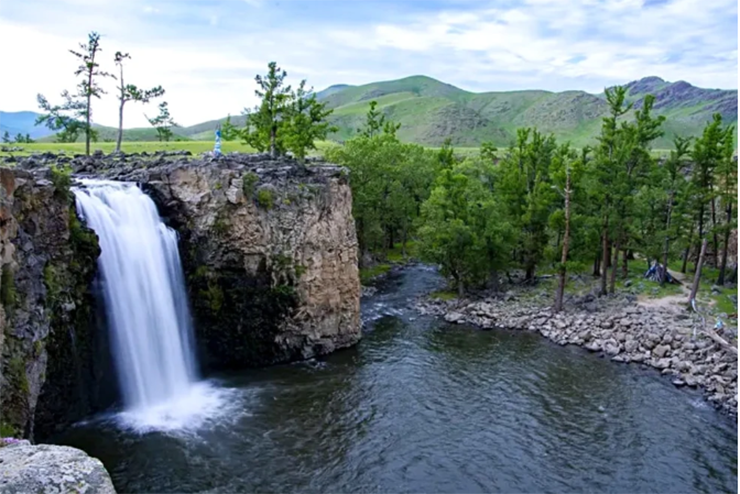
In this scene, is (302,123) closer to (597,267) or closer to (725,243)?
(597,267)

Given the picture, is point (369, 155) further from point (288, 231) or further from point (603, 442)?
point (603, 442)

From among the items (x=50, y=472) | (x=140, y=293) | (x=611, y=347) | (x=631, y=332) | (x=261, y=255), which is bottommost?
(x=611, y=347)

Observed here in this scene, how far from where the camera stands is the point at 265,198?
92.8ft

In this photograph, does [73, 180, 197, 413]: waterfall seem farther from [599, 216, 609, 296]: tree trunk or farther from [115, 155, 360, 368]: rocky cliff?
[599, 216, 609, 296]: tree trunk

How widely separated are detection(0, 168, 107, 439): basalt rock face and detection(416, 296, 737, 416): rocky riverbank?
23139 millimetres

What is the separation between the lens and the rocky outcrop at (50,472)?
26.9 ft

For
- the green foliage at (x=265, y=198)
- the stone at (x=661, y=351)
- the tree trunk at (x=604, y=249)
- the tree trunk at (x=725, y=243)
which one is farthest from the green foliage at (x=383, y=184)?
the tree trunk at (x=725, y=243)

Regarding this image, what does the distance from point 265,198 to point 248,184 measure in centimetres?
110

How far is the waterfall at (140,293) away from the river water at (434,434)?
1.98 m

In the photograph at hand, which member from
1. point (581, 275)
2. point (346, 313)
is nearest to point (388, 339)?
point (346, 313)

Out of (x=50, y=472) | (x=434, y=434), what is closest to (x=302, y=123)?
(x=434, y=434)

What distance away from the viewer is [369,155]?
5100 centimetres

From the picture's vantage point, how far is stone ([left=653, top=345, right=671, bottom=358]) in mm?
29891

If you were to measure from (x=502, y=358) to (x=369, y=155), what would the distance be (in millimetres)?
25860
